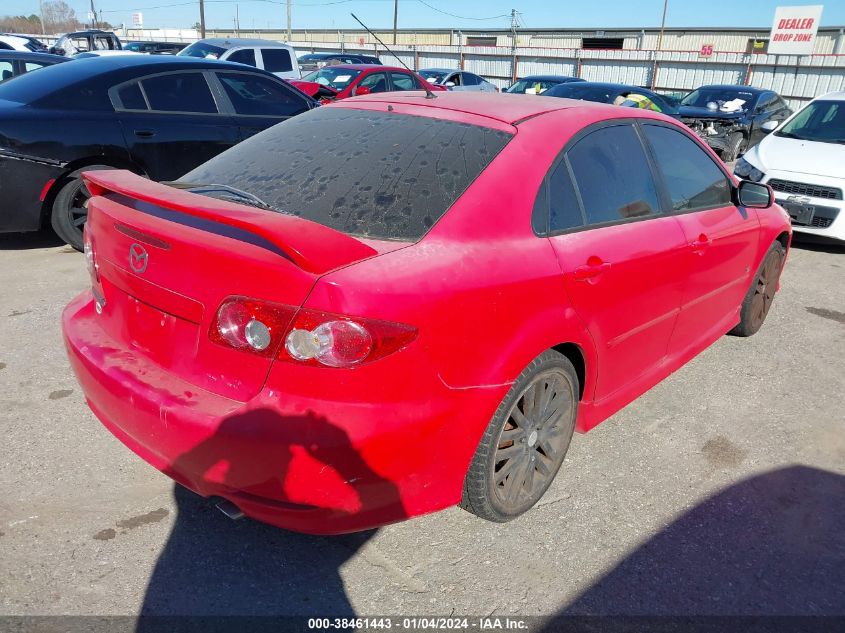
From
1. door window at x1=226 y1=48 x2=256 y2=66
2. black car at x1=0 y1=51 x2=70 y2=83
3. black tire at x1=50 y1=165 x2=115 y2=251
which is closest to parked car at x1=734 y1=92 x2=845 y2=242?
black tire at x1=50 y1=165 x2=115 y2=251

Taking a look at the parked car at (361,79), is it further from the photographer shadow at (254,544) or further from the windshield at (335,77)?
the photographer shadow at (254,544)

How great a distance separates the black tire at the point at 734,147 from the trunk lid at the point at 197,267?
498 inches

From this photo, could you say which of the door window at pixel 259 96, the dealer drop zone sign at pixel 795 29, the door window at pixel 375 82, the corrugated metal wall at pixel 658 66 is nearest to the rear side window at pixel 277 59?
the door window at pixel 375 82

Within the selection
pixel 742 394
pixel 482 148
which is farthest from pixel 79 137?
pixel 742 394

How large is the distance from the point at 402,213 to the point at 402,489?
3.03 ft

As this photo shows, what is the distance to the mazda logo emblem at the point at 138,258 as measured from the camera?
2248 mm

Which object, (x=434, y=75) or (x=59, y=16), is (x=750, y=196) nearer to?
(x=434, y=75)

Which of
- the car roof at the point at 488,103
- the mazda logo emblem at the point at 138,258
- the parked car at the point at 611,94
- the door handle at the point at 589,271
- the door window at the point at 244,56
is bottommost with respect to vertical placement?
the parked car at the point at 611,94

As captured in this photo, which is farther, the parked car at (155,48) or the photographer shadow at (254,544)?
the parked car at (155,48)

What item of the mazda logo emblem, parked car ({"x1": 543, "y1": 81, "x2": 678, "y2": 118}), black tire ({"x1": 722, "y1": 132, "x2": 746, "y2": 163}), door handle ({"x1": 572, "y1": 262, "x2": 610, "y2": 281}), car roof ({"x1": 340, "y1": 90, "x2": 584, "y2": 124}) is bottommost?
black tire ({"x1": 722, "y1": 132, "x2": 746, "y2": 163})

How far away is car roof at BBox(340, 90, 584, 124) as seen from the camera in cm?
287

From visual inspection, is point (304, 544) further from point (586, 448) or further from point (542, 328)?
point (586, 448)

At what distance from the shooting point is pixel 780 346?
15.6ft

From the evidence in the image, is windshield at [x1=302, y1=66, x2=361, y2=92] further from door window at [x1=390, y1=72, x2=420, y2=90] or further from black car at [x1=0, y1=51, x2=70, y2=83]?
black car at [x1=0, y1=51, x2=70, y2=83]
